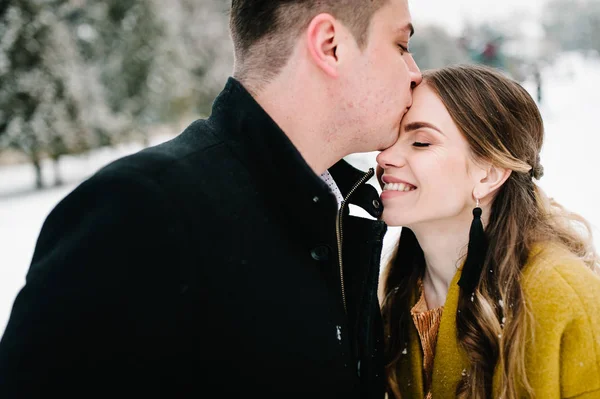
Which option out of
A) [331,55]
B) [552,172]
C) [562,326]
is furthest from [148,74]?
[562,326]

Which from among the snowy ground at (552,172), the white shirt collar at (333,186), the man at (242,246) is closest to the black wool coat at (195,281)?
the man at (242,246)

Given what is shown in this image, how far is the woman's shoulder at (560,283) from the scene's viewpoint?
1.77m

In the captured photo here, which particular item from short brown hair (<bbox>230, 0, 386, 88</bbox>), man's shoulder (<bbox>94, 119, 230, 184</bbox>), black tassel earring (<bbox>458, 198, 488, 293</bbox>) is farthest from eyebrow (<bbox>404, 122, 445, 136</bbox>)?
man's shoulder (<bbox>94, 119, 230, 184</bbox>)

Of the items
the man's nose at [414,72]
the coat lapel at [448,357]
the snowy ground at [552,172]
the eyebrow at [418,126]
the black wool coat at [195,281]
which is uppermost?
the snowy ground at [552,172]

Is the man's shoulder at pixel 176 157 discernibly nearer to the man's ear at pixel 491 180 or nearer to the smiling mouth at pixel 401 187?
the smiling mouth at pixel 401 187

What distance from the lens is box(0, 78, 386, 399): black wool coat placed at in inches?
43.9

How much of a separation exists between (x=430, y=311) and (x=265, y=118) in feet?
4.31

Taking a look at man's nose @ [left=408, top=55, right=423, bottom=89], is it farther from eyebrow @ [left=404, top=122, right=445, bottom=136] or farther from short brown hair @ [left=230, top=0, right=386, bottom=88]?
short brown hair @ [left=230, top=0, right=386, bottom=88]

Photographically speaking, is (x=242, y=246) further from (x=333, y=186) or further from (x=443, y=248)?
(x=443, y=248)

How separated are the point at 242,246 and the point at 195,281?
0.59 feet

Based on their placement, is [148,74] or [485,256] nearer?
[485,256]

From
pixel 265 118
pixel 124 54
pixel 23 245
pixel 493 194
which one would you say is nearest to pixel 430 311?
pixel 493 194

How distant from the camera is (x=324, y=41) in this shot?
1658 mm

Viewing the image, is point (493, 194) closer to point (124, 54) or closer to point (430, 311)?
point (430, 311)
